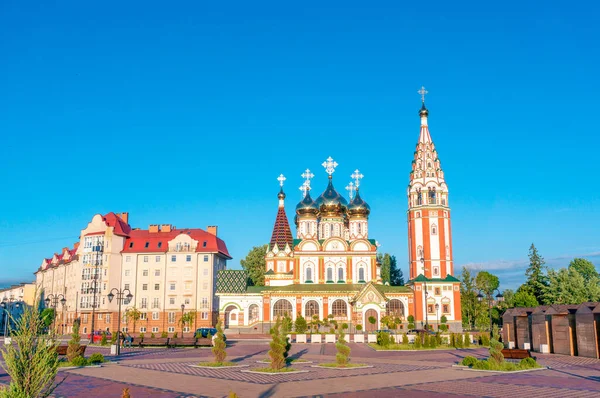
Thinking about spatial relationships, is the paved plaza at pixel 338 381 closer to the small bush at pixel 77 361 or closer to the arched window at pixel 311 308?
the small bush at pixel 77 361

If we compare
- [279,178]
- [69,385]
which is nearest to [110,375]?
[69,385]

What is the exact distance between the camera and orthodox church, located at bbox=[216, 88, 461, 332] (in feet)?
224

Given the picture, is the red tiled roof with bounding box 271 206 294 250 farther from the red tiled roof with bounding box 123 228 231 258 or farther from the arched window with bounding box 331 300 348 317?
the arched window with bounding box 331 300 348 317

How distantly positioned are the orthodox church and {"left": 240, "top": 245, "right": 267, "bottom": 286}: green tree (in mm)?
Answer: 13089

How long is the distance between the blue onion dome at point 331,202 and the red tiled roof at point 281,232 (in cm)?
715

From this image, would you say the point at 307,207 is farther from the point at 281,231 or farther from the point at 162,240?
the point at 162,240

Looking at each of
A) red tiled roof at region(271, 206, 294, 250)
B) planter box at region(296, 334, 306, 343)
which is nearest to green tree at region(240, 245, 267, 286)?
red tiled roof at region(271, 206, 294, 250)

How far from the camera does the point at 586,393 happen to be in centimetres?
1627

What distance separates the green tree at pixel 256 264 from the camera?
91438 millimetres

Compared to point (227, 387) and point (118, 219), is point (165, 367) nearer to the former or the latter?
point (227, 387)

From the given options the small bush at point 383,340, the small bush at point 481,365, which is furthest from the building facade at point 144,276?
the small bush at point 481,365

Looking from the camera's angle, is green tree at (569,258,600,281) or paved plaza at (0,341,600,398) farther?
green tree at (569,258,600,281)

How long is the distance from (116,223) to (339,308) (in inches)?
1216

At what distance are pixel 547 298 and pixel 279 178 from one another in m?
42.2
